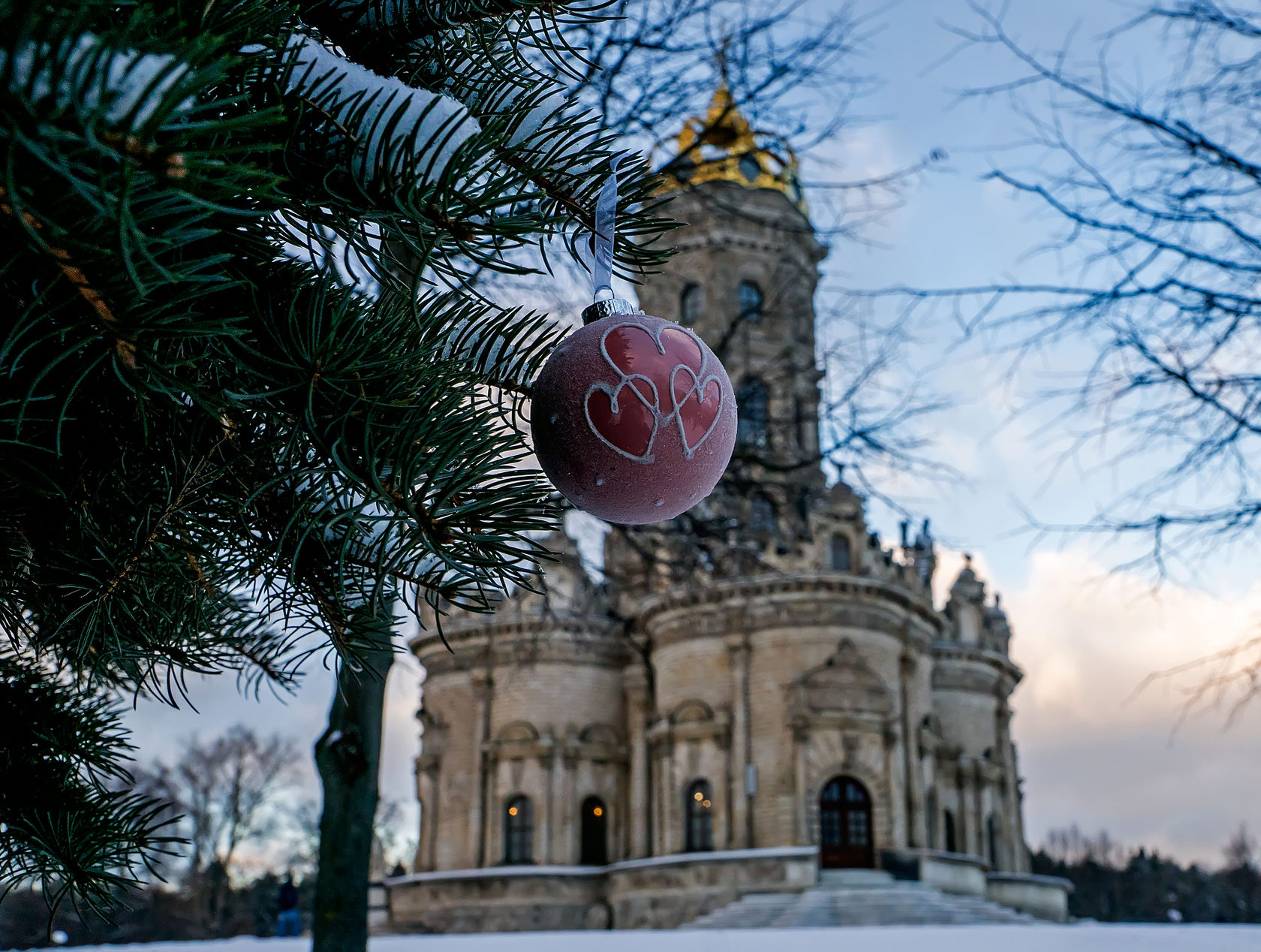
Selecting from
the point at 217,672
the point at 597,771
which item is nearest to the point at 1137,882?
the point at 597,771

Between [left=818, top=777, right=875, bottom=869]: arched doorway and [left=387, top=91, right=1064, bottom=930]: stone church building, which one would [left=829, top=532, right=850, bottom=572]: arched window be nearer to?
[left=387, top=91, right=1064, bottom=930]: stone church building

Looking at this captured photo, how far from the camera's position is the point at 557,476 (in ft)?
6.45

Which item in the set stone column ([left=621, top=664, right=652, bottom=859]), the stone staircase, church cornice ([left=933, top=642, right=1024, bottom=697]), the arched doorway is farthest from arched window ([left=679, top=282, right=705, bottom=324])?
the stone staircase

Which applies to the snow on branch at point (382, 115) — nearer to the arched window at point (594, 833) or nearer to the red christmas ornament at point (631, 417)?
the red christmas ornament at point (631, 417)

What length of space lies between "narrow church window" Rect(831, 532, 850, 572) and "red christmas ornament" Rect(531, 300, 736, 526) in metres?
27.6

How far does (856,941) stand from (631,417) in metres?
7.91

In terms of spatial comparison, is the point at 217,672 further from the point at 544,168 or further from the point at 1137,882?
the point at 1137,882

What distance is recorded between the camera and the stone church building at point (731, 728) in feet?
88.1

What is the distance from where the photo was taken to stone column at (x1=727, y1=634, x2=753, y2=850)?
26922 millimetres

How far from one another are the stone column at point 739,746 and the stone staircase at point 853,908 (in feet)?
A: 7.21

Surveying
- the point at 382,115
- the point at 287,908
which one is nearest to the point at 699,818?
the point at 287,908

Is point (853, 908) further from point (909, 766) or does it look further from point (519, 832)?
point (519, 832)

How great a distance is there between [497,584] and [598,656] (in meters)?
30.3

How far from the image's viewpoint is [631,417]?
190 centimetres
